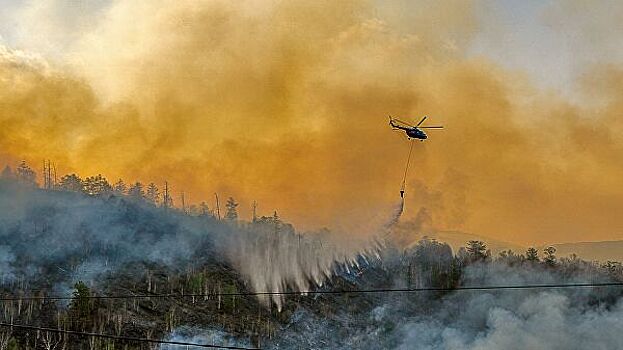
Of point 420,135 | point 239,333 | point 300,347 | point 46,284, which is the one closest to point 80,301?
point 46,284

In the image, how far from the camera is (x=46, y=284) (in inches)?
7790

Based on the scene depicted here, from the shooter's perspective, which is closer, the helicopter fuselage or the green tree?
the helicopter fuselage

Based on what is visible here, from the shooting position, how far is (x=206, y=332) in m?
188

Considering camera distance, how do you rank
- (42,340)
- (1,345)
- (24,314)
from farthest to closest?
(24,314)
(42,340)
(1,345)

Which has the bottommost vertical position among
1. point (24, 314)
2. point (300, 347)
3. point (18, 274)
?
point (300, 347)

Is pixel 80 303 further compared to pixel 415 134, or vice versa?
pixel 80 303

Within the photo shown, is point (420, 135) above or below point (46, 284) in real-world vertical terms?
above

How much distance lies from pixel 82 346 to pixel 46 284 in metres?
43.5

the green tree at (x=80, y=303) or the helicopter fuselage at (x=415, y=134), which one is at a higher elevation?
the helicopter fuselage at (x=415, y=134)

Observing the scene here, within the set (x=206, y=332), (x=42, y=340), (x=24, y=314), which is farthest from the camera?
(x=206, y=332)

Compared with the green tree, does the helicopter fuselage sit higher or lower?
higher

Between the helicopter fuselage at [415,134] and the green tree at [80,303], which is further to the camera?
the green tree at [80,303]

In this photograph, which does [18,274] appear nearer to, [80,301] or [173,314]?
[80,301]

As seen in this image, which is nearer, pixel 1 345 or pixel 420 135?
pixel 420 135
